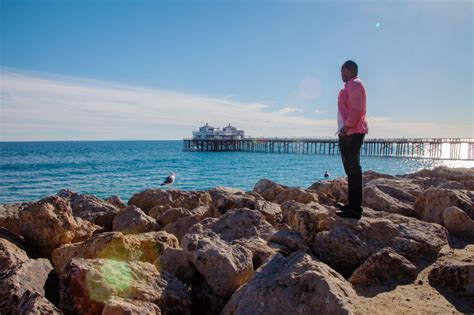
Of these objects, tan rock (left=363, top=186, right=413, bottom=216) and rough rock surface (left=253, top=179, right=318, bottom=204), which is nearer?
tan rock (left=363, top=186, right=413, bottom=216)

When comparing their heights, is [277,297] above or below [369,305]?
above

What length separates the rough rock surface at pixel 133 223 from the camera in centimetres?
616

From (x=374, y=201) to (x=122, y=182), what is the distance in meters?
27.2

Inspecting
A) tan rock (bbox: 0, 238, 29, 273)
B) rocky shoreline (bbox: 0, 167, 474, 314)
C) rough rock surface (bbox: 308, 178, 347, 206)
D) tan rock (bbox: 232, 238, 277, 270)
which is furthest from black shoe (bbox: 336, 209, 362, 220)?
tan rock (bbox: 0, 238, 29, 273)

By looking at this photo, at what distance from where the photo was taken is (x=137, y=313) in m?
2.54

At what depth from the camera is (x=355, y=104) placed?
4.44 m

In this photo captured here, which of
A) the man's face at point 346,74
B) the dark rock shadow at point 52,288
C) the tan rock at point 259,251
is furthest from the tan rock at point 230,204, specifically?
the dark rock shadow at point 52,288

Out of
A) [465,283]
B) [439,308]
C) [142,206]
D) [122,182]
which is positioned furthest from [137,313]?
[122,182]

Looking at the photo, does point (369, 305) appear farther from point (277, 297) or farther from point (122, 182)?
point (122, 182)

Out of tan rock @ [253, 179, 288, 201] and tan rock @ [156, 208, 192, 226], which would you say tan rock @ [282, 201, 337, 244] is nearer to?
tan rock @ [156, 208, 192, 226]

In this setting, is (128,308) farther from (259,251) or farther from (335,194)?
(335,194)

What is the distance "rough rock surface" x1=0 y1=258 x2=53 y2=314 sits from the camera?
3314 millimetres

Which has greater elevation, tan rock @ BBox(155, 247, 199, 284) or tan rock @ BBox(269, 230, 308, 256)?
tan rock @ BBox(269, 230, 308, 256)

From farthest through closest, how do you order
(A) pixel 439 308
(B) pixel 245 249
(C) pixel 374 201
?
1. (C) pixel 374 201
2. (B) pixel 245 249
3. (A) pixel 439 308
